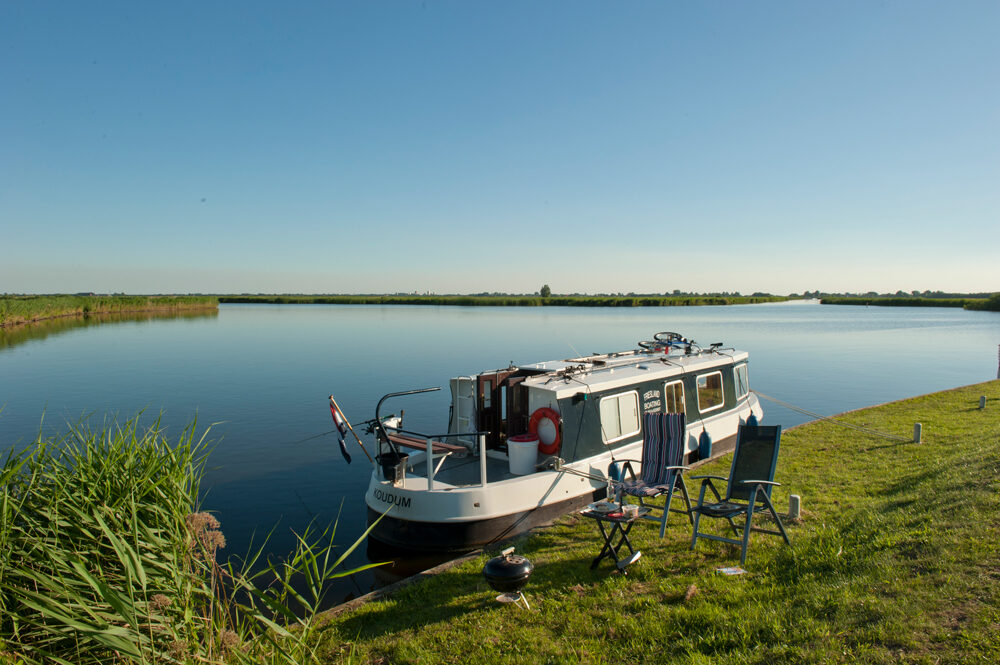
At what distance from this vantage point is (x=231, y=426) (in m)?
17.7

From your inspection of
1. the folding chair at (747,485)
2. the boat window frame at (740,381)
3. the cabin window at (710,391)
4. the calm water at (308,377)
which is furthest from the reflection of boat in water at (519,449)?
the folding chair at (747,485)

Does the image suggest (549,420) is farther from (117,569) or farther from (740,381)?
(740,381)

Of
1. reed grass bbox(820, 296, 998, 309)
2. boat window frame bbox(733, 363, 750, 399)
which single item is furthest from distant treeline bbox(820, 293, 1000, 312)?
boat window frame bbox(733, 363, 750, 399)

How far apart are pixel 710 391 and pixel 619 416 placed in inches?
138

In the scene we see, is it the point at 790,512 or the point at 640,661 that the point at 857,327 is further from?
the point at 640,661

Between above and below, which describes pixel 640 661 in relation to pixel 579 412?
below

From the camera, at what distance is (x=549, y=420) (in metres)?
9.34

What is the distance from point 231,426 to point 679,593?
1583cm

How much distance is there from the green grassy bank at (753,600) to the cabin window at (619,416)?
2482mm

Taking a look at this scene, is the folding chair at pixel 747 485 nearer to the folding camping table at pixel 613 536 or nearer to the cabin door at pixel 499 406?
the folding camping table at pixel 613 536

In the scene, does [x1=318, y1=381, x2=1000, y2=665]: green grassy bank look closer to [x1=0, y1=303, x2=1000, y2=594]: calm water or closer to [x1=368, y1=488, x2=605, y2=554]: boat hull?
[x1=368, y1=488, x2=605, y2=554]: boat hull

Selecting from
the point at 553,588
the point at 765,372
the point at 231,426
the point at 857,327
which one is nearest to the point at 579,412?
the point at 553,588

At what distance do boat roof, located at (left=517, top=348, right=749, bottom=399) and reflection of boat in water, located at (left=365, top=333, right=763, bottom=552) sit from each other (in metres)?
0.03

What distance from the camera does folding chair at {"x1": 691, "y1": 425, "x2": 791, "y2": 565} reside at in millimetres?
6242
